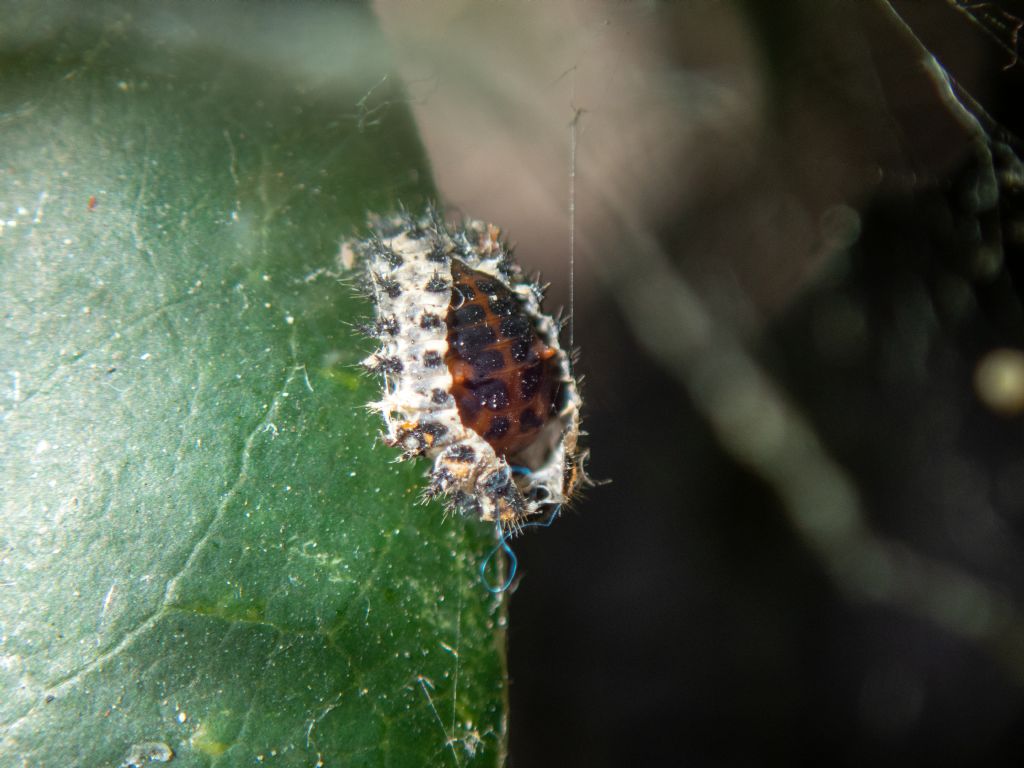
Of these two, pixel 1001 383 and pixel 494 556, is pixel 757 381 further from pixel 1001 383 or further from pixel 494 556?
pixel 494 556

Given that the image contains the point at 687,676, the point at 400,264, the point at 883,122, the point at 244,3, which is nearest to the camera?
the point at 400,264

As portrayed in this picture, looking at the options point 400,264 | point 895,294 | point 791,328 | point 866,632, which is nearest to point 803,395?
point 791,328

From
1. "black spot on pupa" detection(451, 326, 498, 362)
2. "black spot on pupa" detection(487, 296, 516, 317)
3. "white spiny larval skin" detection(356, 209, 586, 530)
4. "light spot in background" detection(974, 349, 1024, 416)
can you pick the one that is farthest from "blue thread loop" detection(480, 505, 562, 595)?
"light spot in background" detection(974, 349, 1024, 416)

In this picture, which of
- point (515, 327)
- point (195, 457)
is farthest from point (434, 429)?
point (195, 457)

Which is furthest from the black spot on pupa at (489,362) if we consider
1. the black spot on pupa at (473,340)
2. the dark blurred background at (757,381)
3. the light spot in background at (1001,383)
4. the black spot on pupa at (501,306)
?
the light spot in background at (1001,383)

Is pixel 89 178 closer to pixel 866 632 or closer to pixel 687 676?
pixel 687 676

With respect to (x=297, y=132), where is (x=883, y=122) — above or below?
above
